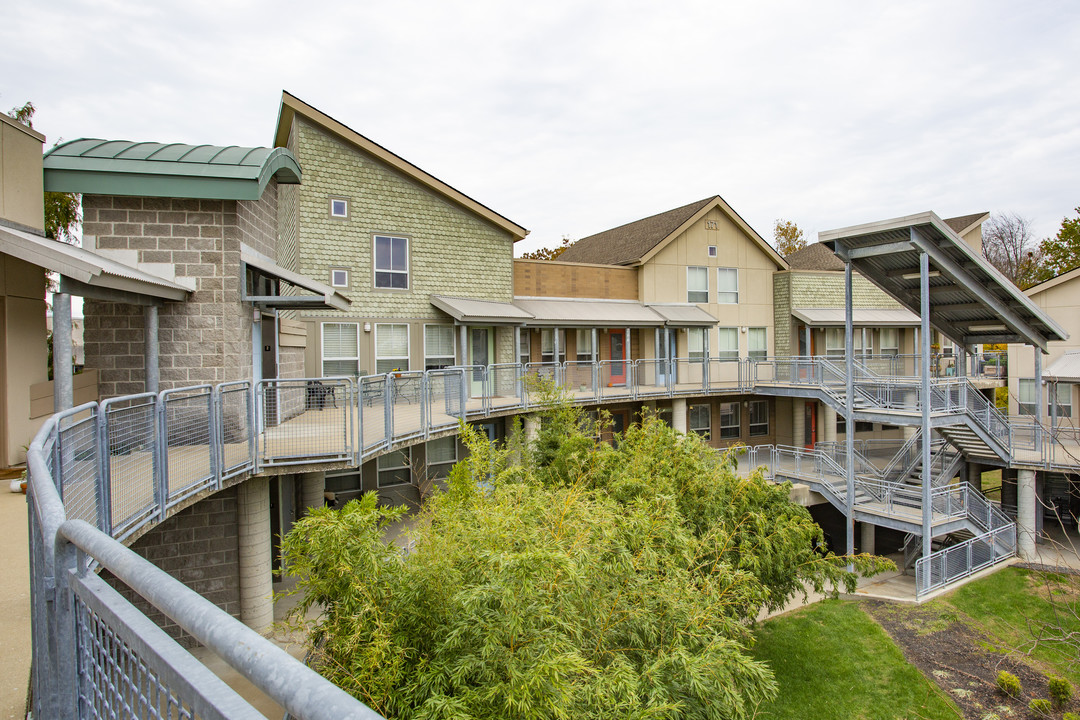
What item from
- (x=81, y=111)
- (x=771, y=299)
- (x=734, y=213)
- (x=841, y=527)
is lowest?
(x=841, y=527)

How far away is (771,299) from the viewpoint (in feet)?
93.8

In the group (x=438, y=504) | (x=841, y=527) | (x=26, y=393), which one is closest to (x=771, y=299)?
(x=841, y=527)

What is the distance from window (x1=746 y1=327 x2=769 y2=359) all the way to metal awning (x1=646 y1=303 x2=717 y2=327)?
11.3 ft

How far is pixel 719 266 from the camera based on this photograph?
89.8ft

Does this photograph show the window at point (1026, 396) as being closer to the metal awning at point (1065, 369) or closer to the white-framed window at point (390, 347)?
the metal awning at point (1065, 369)

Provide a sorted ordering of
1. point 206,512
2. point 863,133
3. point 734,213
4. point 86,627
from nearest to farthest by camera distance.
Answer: point 86,627, point 206,512, point 734,213, point 863,133

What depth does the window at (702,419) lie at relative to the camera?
2650 centimetres

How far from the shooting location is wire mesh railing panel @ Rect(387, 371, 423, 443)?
11984 mm

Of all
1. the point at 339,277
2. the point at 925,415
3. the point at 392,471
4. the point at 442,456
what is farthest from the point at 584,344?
the point at 925,415

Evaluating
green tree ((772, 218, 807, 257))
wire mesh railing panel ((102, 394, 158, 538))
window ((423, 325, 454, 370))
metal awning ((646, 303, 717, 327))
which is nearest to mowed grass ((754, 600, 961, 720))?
wire mesh railing panel ((102, 394, 158, 538))

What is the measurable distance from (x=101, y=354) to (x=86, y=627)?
10577mm

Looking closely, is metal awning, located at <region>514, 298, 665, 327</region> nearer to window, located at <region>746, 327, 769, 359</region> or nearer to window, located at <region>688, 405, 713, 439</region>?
window, located at <region>688, 405, 713, 439</region>

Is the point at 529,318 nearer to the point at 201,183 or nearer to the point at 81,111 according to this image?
the point at 201,183

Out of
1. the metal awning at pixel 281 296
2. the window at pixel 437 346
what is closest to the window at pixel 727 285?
the window at pixel 437 346
